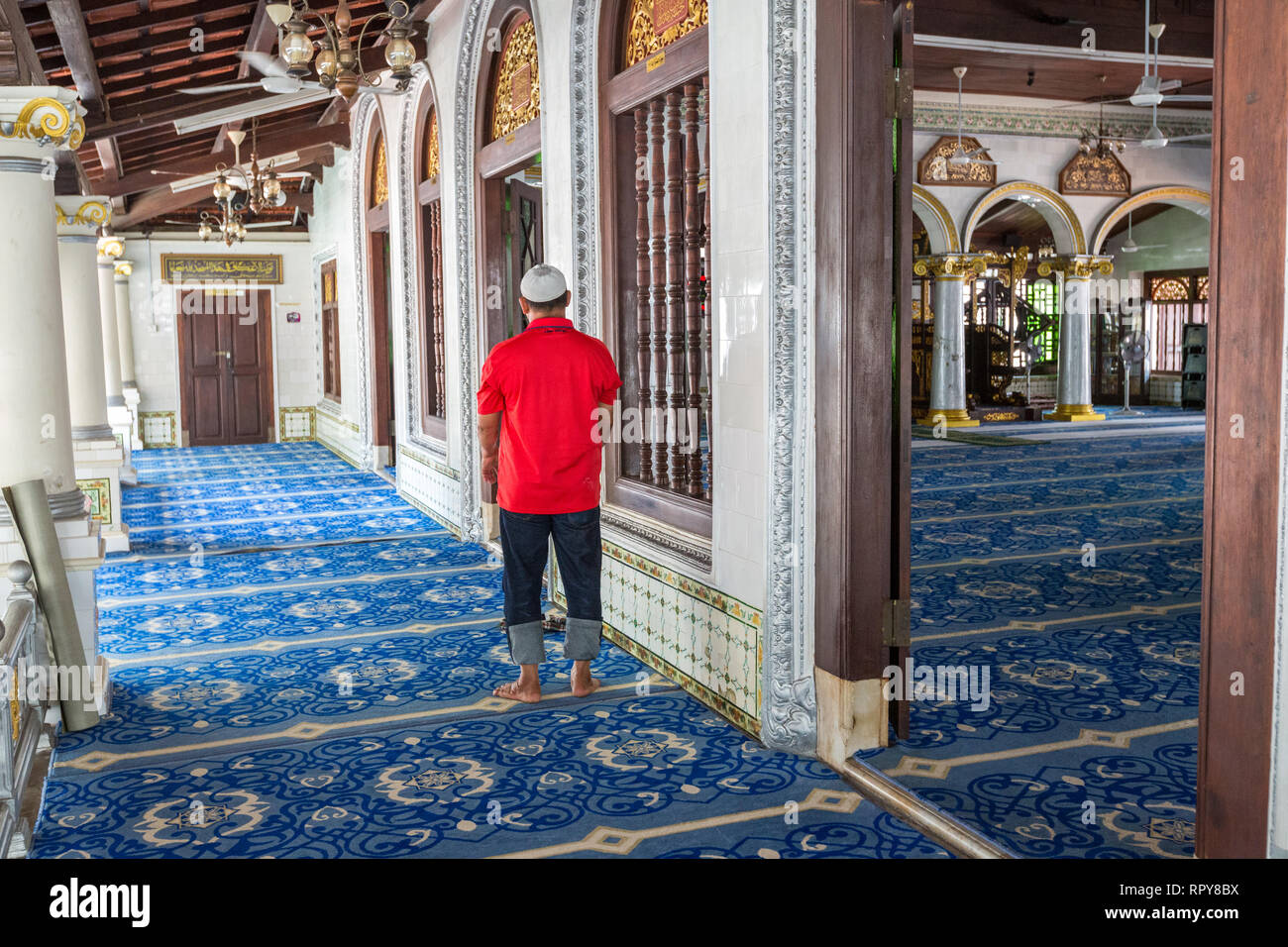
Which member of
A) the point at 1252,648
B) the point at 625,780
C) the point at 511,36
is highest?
the point at 511,36

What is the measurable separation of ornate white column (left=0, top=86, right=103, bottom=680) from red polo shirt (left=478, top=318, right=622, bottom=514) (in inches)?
62.2

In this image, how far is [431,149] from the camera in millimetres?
8578

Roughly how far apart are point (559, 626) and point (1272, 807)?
3.46m

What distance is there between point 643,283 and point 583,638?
5.30 ft

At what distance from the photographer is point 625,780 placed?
3348mm

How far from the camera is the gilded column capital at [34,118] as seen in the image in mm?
3873

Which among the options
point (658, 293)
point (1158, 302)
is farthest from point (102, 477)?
point (1158, 302)

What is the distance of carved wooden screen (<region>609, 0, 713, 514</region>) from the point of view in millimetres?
4391

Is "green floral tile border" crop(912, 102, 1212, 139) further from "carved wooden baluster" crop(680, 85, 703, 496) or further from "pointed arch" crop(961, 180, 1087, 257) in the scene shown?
"carved wooden baluster" crop(680, 85, 703, 496)

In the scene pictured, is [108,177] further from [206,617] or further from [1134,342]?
[1134,342]

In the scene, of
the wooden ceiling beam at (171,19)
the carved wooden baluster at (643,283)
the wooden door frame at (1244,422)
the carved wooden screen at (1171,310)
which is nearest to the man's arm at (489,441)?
the carved wooden baluster at (643,283)

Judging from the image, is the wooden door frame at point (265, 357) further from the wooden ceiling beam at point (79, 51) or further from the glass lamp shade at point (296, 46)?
the glass lamp shade at point (296, 46)

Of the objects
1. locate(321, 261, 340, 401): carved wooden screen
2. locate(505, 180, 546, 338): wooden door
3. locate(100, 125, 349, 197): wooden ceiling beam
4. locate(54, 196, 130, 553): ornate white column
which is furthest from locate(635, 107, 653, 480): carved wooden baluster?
locate(321, 261, 340, 401): carved wooden screen
